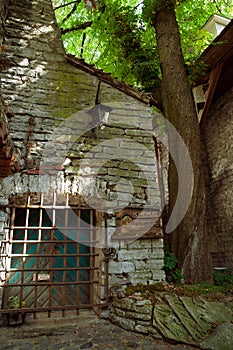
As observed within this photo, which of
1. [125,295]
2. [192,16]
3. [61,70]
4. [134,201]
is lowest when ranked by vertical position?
[125,295]

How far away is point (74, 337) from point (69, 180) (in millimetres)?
1886

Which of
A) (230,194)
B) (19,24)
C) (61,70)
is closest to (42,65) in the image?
(61,70)

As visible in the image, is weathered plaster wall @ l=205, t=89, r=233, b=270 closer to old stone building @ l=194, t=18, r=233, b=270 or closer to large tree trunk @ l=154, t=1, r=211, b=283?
old stone building @ l=194, t=18, r=233, b=270

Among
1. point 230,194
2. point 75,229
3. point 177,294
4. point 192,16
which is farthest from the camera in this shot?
point 230,194

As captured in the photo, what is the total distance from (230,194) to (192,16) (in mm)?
4331

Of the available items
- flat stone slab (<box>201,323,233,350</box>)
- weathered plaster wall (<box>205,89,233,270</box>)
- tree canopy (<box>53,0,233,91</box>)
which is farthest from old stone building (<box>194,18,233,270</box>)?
flat stone slab (<box>201,323,233,350</box>)

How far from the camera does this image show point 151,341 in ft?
8.31

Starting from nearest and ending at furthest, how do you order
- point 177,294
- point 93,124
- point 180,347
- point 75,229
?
point 180,347, point 177,294, point 75,229, point 93,124

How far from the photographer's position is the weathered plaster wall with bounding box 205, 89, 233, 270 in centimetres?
626

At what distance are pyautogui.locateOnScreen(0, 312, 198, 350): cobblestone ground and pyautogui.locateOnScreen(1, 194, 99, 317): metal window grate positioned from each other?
1.32 feet

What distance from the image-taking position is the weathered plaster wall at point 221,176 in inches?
246

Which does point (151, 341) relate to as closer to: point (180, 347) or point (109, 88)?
point (180, 347)

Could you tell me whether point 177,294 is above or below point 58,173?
below

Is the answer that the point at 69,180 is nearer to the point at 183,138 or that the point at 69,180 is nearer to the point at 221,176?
the point at 183,138
